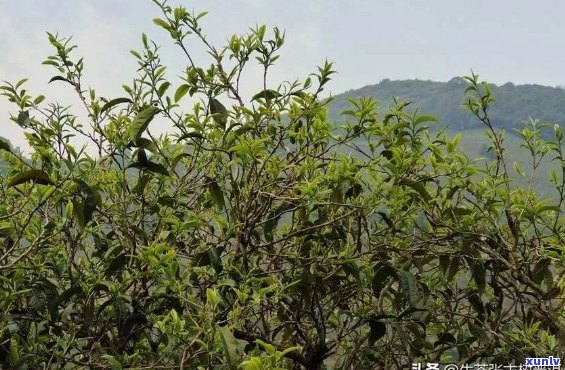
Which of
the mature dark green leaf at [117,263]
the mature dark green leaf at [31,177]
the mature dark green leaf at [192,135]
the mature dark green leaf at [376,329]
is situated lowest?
the mature dark green leaf at [376,329]

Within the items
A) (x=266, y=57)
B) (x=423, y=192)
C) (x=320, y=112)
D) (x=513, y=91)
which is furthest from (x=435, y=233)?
(x=513, y=91)

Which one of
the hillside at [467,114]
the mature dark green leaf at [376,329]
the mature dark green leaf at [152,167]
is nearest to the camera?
the mature dark green leaf at [152,167]

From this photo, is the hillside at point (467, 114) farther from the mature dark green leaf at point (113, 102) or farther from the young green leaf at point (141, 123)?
the young green leaf at point (141, 123)

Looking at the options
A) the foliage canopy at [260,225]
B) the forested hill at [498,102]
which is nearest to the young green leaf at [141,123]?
the foliage canopy at [260,225]

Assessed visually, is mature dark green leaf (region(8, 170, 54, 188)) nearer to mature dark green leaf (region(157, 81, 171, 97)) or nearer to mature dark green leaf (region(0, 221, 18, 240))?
mature dark green leaf (region(0, 221, 18, 240))

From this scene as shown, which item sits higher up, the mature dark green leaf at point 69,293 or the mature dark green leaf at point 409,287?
the mature dark green leaf at point 69,293

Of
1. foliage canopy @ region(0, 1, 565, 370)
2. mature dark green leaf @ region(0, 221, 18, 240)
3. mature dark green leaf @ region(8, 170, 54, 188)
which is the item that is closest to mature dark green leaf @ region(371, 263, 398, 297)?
foliage canopy @ region(0, 1, 565, 370)

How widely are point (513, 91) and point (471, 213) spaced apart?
6669 inches

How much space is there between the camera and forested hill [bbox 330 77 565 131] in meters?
148

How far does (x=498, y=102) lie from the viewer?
140125 millimetres

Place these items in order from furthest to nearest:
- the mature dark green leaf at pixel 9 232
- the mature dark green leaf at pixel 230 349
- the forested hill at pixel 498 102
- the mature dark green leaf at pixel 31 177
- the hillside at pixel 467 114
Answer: the forested hill at pixel 498 102
the hillside at pixel 467 114
the mature dark green leaf at pixel 9 232
the mature dark green leaf at pixel 31 177
the mature dark green leaf at pixel 230 349

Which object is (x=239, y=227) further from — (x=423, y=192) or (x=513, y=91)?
(x=513, y=91)

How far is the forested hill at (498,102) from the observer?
148250mm

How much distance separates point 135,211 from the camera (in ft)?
10.2
